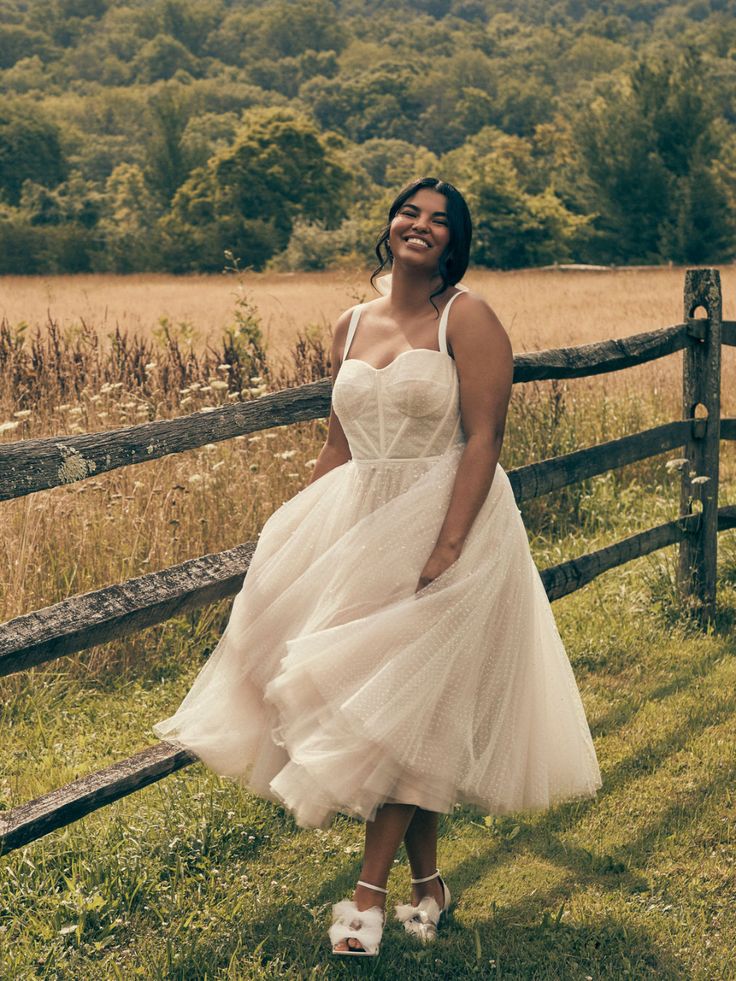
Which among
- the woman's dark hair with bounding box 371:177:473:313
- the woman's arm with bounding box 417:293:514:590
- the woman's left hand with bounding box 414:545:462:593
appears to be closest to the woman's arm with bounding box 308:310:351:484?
the woman's dark hair with bounding box 371:177:473:313

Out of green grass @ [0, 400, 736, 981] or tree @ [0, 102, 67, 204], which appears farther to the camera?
tree @ [0, 102, 67, 204]

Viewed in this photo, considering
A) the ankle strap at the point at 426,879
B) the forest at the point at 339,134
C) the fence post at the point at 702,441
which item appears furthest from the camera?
the forest at the point at 339,134

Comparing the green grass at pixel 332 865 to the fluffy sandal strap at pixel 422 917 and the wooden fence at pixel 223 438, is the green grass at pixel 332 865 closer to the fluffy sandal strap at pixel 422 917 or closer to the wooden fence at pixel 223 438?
the fluffy sandal strap at pixel 422 917

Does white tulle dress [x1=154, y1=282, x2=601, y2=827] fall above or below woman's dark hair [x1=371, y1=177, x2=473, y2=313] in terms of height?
Answer: below

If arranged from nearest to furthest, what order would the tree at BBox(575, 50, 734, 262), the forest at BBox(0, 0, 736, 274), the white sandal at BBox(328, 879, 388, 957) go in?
the white sandal at BBox(328, 879, 388, 957) → the tree at BBox(575, 50, 734, 262) → the forest at BBox(0, 0, 736, 274)

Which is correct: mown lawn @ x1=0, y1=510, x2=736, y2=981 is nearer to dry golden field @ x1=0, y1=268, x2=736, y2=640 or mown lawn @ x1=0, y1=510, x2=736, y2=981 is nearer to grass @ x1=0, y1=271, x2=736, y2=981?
grass @ x1=0, y1=271, x2=736, y2=981

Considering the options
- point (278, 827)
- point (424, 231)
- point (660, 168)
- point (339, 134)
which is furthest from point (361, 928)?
point (339, 134)

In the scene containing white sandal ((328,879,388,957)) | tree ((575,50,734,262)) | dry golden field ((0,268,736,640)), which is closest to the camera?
white sandal ((328,879,388,957))

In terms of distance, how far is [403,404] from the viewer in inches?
113

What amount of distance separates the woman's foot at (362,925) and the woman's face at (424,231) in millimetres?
1583

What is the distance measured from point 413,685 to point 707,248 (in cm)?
4955

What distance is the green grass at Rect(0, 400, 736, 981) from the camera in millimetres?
2891

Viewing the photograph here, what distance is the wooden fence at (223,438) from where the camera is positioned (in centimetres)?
290

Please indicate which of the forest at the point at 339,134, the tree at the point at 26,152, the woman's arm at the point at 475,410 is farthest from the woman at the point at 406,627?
the tree at the point at 26,152
